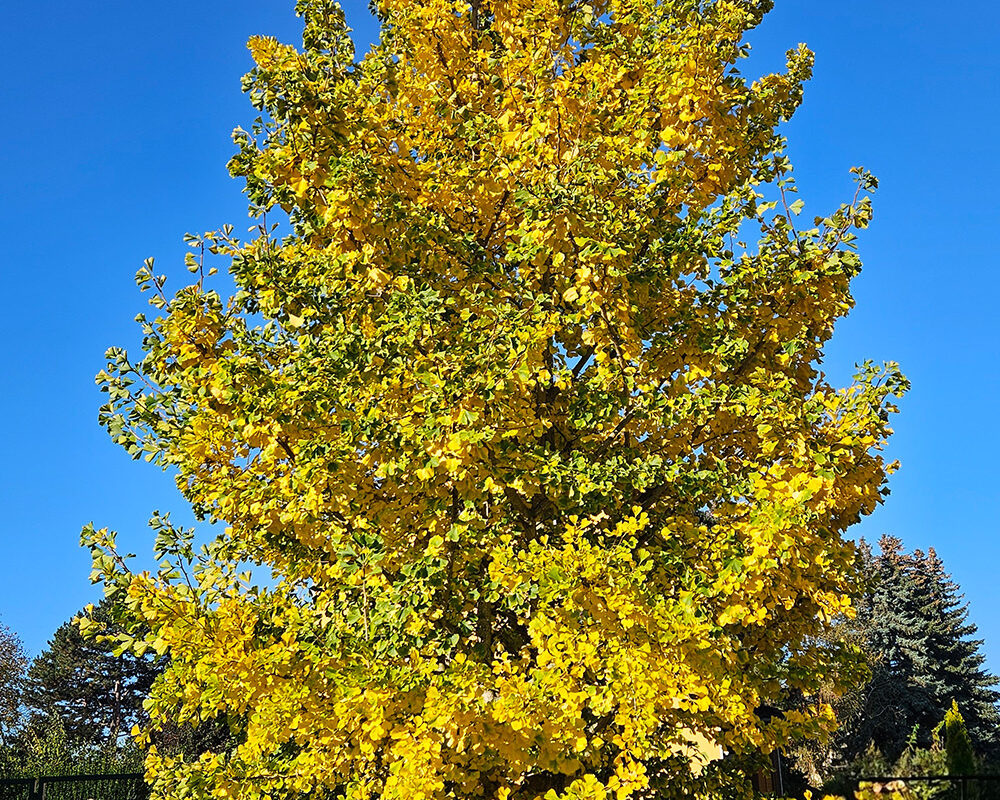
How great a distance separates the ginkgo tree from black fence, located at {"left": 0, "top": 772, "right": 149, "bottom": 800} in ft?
32.0

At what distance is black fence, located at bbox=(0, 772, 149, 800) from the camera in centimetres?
1388

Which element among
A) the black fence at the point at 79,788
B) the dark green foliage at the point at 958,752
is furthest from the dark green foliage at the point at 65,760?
the dark green foliage at the point at 958,752

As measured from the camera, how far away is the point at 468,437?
4465mm

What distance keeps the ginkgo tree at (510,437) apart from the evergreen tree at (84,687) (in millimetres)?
37814

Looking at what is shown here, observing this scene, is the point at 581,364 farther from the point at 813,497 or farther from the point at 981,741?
the point at 981,741

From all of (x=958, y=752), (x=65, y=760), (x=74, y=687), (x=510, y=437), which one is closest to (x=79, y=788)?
(x=65, y=760)

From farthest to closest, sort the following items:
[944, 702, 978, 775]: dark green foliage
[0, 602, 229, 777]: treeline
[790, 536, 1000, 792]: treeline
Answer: [0, 602, 229, 777]: treeline → [790, 536, 1000, 792]: treeline → [944, 702, 978, 775]: dark green foliage

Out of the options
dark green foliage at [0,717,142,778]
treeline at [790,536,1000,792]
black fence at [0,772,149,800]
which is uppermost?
treeline at [790,536,1000,792]

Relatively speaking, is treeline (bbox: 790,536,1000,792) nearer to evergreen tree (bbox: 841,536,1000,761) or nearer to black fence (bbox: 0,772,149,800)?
evergreen tree (bbox: 841,536,1000,761)

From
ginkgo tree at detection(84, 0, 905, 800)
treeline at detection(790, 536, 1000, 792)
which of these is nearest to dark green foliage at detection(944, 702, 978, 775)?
treeline at detection(790, 536, 1000, 792)

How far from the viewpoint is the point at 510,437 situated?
552cm

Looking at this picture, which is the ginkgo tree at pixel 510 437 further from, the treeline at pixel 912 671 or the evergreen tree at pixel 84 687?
the evergreen tree at pixel 84 687

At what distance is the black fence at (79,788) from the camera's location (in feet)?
45.5

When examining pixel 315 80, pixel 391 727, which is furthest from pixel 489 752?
pixel 315 80
